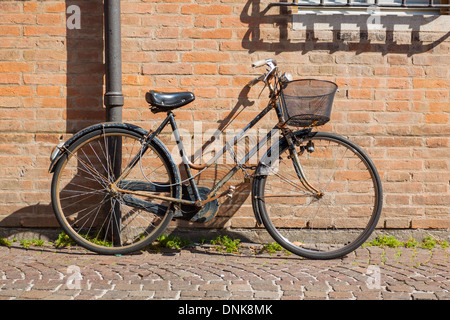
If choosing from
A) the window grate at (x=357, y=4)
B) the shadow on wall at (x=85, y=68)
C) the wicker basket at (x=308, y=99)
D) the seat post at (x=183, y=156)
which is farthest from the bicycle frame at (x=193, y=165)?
the window grate at (x=357, y=4)

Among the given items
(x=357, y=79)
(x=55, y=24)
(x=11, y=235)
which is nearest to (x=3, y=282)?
(x=11, y=235)

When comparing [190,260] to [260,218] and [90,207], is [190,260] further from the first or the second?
[90,207]

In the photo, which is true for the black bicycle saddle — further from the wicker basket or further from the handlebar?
the wicker basket

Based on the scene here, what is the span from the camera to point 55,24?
→ 451 cm

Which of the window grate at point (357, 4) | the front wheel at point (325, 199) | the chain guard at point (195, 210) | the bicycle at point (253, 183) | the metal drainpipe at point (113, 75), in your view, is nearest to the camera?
the bicycle at point (253, 183)

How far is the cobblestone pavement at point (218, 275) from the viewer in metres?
3.25

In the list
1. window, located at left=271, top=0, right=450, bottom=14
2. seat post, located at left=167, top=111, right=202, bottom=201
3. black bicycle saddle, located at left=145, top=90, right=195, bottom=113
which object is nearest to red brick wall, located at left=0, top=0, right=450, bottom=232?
window, located at left=271, top=0, right=450, bottom=14

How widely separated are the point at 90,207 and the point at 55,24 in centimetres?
158

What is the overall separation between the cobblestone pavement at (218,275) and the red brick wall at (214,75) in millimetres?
658

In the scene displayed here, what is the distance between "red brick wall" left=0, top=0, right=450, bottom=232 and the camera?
14.8 ft

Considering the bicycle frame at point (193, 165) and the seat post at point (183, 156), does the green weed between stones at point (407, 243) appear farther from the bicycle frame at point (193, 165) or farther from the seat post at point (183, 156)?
the seat post at point (183, 156)

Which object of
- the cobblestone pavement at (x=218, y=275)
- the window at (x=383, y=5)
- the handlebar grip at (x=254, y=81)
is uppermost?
the window at (x=383, y=5)

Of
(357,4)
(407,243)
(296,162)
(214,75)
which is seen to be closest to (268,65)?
(214,75)

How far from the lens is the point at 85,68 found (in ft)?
14.9
